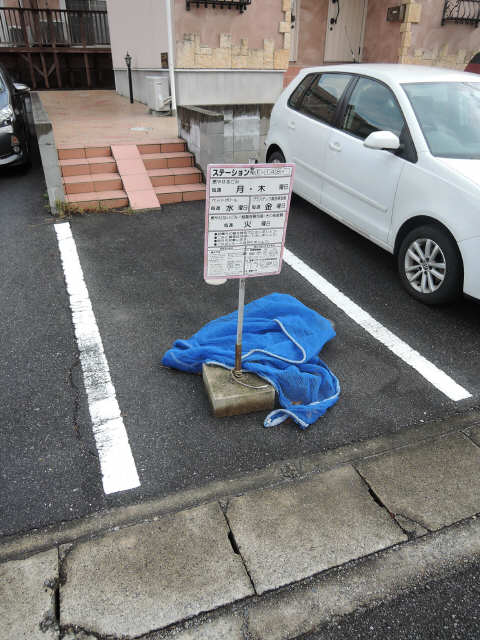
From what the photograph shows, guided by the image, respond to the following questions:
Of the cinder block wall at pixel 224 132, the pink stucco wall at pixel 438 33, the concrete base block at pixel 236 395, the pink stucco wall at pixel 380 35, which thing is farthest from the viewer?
the pink stucco wall at pixel 380 35

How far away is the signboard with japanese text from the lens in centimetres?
255

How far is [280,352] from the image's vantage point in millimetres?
3201

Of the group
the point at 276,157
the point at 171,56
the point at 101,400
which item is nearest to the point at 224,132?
the point at 276,157

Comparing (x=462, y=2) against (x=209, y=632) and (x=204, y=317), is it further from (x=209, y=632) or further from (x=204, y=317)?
(x=209, y=632)

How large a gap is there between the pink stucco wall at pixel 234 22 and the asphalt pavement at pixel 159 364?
553 cm

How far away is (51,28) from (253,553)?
1666cm

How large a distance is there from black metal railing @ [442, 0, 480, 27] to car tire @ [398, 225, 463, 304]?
10.1 meters

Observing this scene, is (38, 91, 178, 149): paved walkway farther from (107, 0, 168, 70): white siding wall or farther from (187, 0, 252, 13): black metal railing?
(187, 0, 252, 13): black metal railing

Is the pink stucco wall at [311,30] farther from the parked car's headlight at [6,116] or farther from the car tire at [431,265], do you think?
the car tire at [431,265]

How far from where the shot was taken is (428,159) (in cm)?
392

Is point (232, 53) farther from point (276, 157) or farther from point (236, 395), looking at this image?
point (236, 395)

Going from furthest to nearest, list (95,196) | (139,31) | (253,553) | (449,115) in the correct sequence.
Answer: (139,31), (95,196), (449,115), (253,553)

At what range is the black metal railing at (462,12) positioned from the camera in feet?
36.5

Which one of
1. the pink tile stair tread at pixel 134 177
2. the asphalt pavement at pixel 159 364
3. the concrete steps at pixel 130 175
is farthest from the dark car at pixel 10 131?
the asphalt pavement at pixel 159 364
